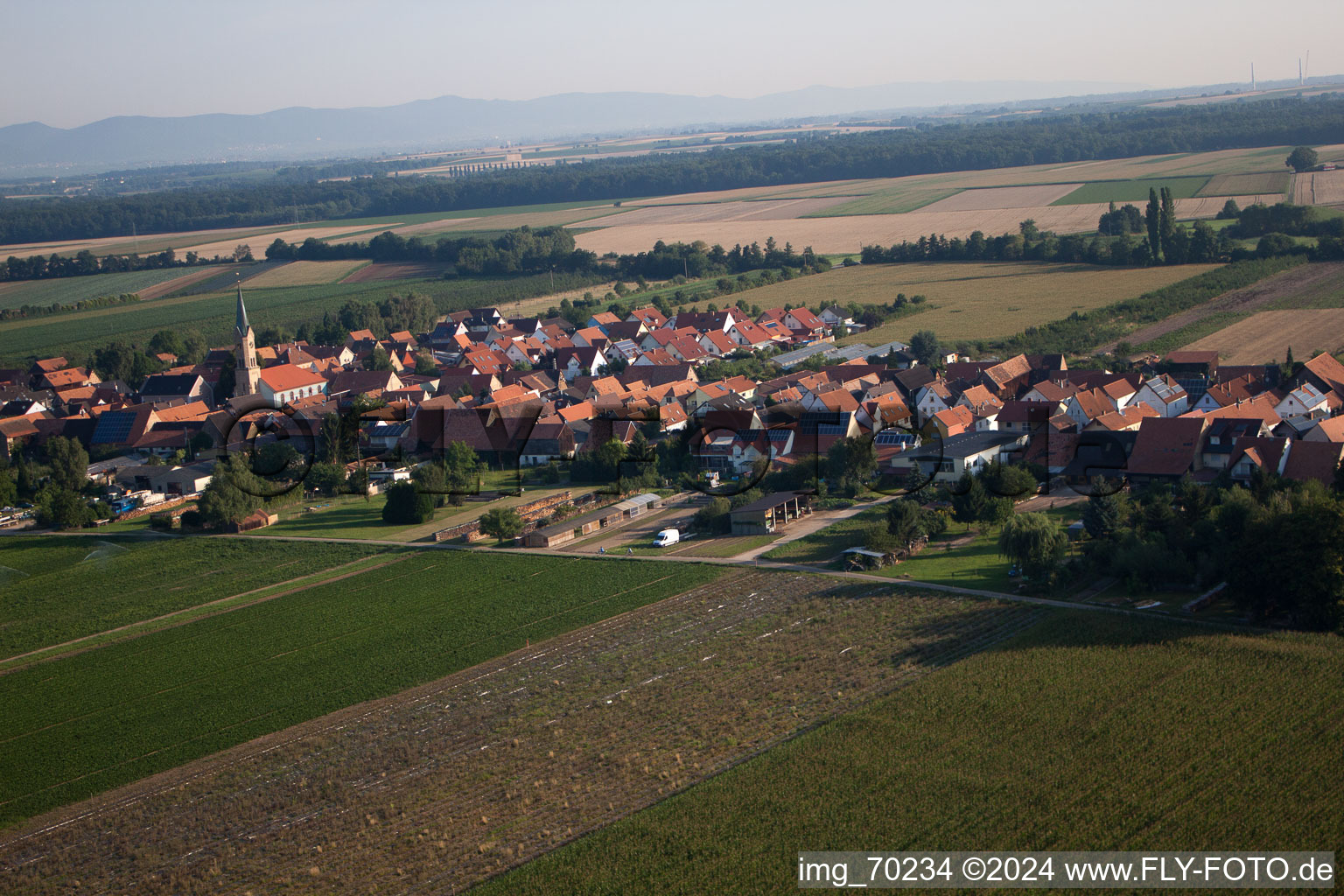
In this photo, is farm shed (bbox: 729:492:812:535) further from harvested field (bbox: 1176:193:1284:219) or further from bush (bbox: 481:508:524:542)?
harvested field (bbox: 1176:193:1284:219)

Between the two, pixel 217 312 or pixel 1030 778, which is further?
pixel 217 312

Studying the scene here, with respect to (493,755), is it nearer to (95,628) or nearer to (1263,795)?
(1263,795)

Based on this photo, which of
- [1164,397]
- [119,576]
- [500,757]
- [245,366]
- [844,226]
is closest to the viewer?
[500,757]

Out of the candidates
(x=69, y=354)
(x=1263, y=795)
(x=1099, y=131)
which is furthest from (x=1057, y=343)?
(x=1099, y=131)

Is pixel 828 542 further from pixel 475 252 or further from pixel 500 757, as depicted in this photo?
pixel 475 252

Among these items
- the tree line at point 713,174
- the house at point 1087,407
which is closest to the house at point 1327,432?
the house at point 1087,407

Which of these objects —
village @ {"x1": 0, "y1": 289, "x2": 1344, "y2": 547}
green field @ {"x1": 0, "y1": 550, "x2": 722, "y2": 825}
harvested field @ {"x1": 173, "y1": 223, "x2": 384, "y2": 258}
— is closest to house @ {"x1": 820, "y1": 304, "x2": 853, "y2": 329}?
village @ {"x1": 0, "y1": 289, "x2": 1344, "y2": 547}

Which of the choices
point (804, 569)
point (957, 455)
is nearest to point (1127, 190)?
point (957, 455)
